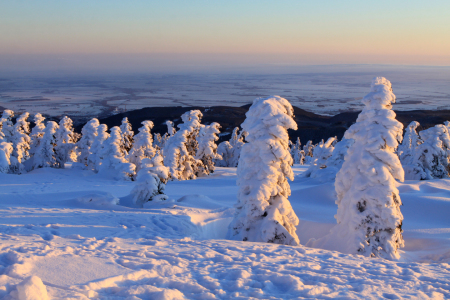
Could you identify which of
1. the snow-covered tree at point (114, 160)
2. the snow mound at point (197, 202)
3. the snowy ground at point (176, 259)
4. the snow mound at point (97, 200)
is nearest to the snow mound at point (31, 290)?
the snowy ground at point (176, 259)

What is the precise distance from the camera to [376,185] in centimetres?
948

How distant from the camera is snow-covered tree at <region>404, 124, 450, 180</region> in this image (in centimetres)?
2369

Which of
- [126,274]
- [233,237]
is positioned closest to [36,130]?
[233,237]

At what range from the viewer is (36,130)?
3631cm

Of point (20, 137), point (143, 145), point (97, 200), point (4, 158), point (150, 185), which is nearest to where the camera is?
point (97, 200)

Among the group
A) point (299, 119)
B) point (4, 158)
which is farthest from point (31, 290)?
point (299, 119)

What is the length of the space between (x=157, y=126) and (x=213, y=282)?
120776 millimetres

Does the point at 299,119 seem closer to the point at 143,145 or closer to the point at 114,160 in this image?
the point at 143,145

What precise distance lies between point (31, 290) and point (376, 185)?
29.1ft

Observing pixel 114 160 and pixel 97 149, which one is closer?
pixel 114 160

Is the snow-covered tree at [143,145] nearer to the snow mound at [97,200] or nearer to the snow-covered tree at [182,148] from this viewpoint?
the snow-covered tree at [182,148]

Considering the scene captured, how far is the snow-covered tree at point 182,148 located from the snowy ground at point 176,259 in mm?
13930

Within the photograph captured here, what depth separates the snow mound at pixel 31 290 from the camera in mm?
3896

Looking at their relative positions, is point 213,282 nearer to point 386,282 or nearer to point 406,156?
point 386,282
